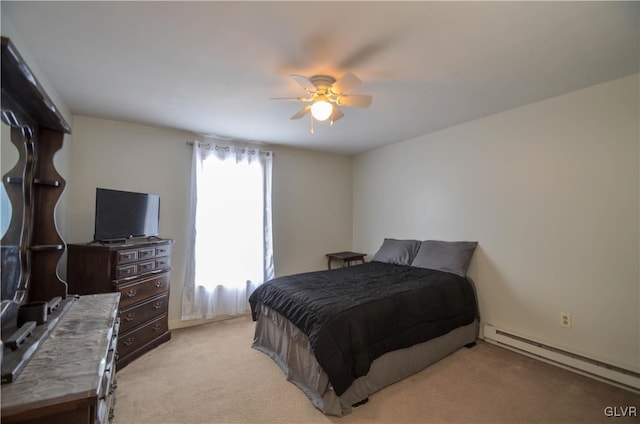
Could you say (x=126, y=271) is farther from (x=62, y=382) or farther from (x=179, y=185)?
(x=62, y=382)

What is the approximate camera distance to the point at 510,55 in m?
1.90

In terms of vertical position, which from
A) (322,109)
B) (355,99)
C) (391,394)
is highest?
(355,99)

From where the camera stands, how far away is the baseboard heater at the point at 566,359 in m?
2.13

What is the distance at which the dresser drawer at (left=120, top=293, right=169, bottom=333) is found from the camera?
258 cm

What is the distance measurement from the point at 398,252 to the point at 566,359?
1887 mm

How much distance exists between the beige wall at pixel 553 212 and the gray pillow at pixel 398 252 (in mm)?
266

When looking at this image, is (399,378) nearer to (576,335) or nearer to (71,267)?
(576,335)

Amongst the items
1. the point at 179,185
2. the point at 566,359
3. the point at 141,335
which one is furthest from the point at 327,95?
the point at 566,359

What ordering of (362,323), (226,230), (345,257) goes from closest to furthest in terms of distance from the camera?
1. (362,323)
2. (226,230)
3. (345,257)

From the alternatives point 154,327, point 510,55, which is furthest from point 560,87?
point 154,327

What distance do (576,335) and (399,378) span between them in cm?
164

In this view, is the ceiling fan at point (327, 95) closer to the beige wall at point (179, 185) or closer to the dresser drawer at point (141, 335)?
the beige wall at point (179, 185)

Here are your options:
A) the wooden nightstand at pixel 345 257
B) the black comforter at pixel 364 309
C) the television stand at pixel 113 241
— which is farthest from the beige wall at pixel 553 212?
the television stand at pixel 113 241

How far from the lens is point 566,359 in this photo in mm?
2424
